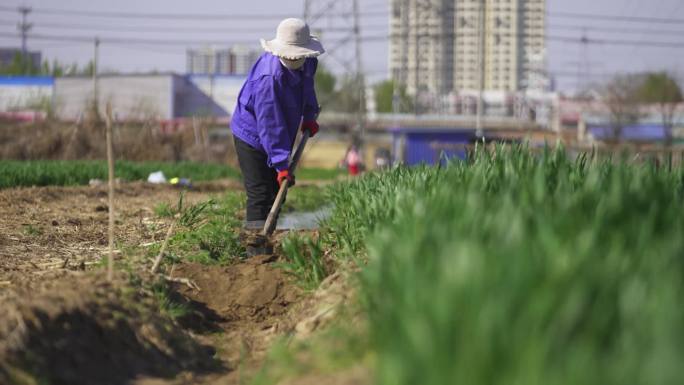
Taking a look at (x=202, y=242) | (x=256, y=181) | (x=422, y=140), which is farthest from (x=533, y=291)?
(x=422, y=140)

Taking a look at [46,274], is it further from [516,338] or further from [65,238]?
[516,338]

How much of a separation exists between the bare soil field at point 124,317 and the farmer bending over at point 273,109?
31.0 inches

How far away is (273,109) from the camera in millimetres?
6648

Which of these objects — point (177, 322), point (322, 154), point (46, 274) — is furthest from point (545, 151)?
point (322, 154)

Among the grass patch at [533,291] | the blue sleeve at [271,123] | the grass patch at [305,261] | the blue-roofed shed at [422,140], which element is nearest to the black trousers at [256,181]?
the blue sleeve at [271,123]

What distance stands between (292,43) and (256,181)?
1034 mm

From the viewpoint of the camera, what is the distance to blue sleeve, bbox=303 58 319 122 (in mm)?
7059

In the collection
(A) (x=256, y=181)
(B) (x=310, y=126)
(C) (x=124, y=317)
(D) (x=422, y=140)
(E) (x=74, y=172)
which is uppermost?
(D) (x=422, y=140)

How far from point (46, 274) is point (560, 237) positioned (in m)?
2.92

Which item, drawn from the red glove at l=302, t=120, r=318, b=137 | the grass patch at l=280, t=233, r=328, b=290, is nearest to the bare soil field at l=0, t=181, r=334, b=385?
the grass patch at l=280, t=233, r=328, b=290

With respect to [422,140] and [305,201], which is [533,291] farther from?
[422,140]

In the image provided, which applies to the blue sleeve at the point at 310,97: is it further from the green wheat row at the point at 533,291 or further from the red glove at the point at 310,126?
the green wheat row at the point at 533,291

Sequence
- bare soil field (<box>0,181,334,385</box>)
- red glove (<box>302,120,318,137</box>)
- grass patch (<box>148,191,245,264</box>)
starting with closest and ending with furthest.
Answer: bare soil field (<box>0,181,334,385</box>) → grass patch (<box>148,191,245,264</box>) → red glove (<box>302,120,318,137</box>)

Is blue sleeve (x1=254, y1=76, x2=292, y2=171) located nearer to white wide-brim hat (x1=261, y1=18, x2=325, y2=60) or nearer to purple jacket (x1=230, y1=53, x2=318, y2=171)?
purple jacket (x1=230, y1=53, x2=318, y2=171)
